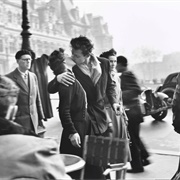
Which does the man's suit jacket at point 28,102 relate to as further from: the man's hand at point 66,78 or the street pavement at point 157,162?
the man's hand at point 66,78

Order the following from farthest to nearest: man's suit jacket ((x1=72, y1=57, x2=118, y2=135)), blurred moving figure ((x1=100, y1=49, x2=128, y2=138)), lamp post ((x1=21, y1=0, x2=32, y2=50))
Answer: lamp post ((x1=21, y1=0, x2=32, y2=50)) → blurred moving figure ((x1=100, y1=49, x2=128, y2=138)) → man's suit jacket ((x1=72, y1=57, x2=118, y2=135))

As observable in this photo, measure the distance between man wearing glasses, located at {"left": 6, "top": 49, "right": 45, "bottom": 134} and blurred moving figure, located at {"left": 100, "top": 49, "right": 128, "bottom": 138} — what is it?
74cm

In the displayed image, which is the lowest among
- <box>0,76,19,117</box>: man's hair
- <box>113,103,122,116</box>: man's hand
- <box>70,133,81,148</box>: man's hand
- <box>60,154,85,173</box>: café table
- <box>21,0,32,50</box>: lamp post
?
<box>60,154,85,173</box>: café table

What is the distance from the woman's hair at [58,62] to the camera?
3.39 m

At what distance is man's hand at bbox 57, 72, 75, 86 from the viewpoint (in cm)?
317

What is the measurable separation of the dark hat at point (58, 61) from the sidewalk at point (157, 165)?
0.89 m

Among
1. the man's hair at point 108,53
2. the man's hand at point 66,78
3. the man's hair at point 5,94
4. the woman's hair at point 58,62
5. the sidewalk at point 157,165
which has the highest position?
the man's hair at point 108,53

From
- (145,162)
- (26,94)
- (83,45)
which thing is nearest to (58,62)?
(83,45)

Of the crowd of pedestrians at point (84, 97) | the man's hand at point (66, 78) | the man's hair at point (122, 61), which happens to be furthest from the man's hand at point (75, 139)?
the man's hair at point (122, 61)

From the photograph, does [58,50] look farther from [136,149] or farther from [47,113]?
[136,149]

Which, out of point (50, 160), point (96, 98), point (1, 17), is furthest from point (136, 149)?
point (50, 160)

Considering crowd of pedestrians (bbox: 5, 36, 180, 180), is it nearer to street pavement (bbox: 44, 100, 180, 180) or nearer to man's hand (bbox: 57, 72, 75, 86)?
man's hand (bbox: 57, 72, 75, 86)

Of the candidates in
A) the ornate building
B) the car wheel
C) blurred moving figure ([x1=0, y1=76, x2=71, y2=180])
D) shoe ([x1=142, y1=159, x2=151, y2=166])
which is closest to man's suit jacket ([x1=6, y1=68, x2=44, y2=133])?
the ornate building

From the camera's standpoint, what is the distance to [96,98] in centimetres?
345
